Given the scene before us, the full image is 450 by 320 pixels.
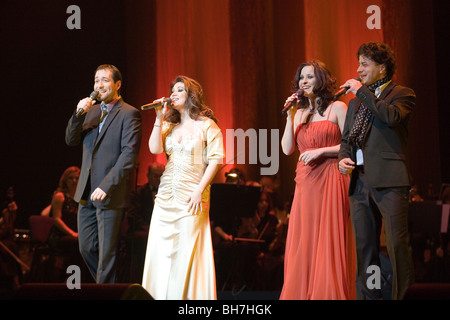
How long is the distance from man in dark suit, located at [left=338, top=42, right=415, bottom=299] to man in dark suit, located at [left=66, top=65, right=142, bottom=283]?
1474 mm

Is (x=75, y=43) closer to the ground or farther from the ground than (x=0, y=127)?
farther from the ground

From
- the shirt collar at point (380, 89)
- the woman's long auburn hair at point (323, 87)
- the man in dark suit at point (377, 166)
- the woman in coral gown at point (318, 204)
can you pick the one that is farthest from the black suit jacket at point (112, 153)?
the shirt collar at point (380, 89)

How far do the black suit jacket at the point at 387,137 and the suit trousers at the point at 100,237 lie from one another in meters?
1.59

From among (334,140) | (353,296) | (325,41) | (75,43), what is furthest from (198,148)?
(325,41)

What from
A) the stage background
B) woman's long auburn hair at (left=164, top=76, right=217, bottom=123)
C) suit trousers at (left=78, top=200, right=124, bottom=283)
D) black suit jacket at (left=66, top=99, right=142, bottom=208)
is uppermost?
the stage background

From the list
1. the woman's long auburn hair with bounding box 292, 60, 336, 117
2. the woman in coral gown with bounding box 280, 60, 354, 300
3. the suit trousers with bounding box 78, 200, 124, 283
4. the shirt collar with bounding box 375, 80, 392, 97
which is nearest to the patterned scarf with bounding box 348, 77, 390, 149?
the shirt collar with bounding box 375, 80, 392, 97

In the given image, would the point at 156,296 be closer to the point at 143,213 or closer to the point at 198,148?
the point at 198,148

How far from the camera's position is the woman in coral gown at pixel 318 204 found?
3.93 metres

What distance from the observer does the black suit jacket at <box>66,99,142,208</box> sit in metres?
4.07

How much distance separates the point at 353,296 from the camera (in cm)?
395

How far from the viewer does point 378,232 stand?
374 cm

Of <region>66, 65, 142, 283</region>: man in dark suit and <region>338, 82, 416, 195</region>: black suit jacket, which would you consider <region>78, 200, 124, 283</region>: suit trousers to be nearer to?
<region>66, 65, 142, 283</region>: man in dark suit

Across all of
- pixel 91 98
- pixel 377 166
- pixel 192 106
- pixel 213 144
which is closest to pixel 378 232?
pixel 377 166

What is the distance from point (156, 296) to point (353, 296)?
1.31 metres
